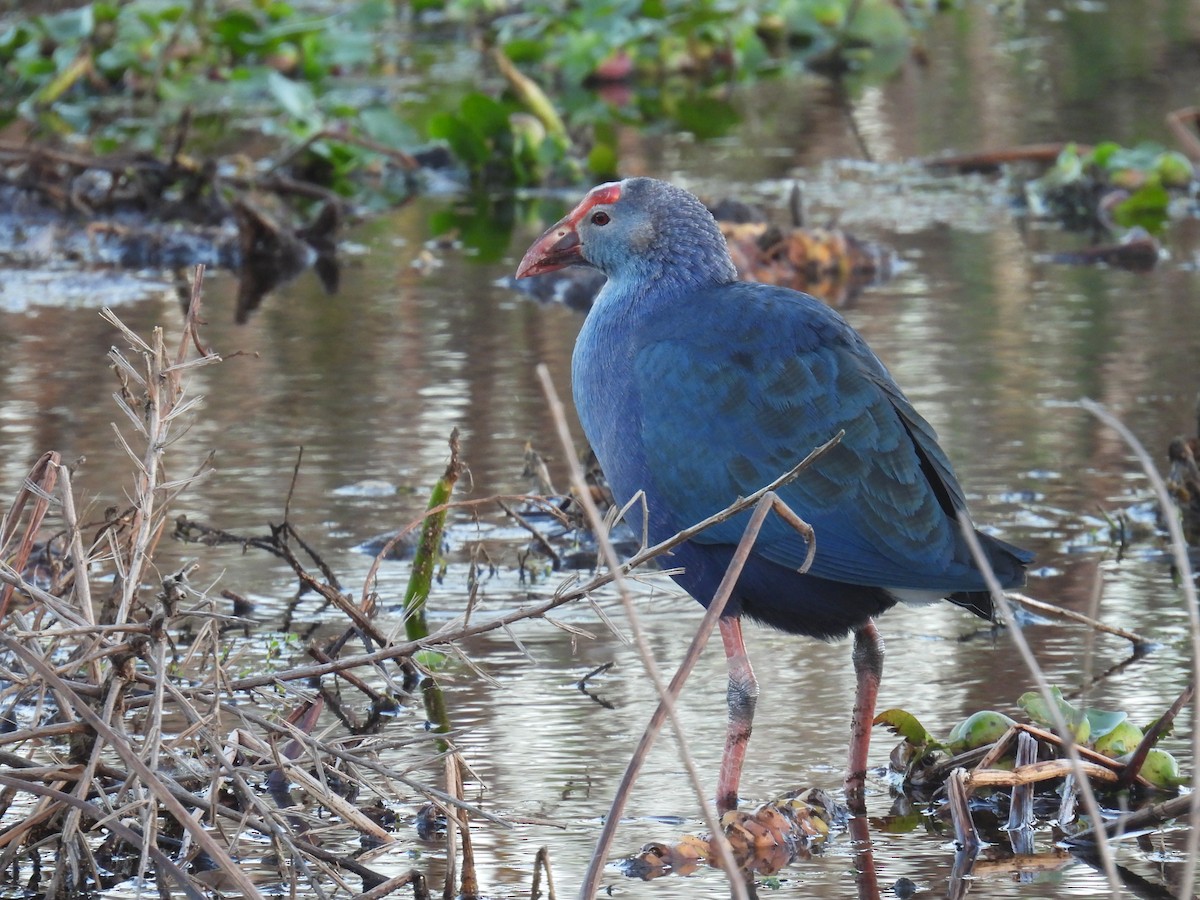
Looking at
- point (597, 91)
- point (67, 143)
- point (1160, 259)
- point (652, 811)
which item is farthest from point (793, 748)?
point (597, 91)

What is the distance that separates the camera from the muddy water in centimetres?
383

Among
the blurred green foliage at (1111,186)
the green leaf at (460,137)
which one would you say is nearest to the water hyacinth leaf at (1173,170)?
the blurred green foliage at (1111,186)

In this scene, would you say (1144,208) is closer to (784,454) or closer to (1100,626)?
(1100,626)

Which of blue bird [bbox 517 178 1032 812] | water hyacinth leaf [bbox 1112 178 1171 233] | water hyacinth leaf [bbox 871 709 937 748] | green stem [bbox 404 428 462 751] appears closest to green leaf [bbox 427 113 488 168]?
water hyacinth leaf [bbox 1112 178 1171 233]

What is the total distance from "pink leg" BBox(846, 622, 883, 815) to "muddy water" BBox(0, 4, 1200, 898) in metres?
0.06

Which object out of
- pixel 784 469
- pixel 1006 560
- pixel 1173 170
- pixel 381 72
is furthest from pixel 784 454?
pixel 381 72

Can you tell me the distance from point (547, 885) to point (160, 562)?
2173 mm

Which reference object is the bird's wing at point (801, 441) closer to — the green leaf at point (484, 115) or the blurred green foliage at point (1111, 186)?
the blurred green foliage at point (1111, 186)

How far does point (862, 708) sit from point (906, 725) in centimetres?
9

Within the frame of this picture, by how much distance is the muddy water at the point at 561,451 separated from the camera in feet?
12.6

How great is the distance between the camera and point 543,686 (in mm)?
4332

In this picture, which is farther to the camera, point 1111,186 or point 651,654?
point 1111,186

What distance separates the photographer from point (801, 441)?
374 cm

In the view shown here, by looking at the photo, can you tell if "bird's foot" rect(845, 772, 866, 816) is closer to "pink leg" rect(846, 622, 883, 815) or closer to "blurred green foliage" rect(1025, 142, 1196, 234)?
"pink leg" rect(846, 622, 883, 815)
